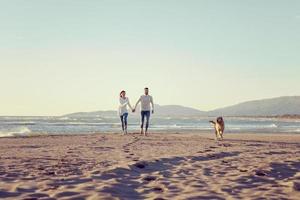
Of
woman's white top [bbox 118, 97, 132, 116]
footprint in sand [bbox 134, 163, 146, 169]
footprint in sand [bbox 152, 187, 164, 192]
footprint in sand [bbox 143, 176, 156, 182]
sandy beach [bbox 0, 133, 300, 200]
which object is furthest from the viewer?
woman's white top [bbox 118, 97, 132, 116]

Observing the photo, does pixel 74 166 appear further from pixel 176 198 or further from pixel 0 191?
pixel 176 198

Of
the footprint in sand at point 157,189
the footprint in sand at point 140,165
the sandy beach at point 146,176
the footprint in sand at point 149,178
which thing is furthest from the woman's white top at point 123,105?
the footprint in sand at point 157,189

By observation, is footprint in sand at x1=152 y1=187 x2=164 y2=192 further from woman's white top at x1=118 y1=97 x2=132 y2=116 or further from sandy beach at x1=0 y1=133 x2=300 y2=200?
woman's white top at x1=118 y1=97 x2=132 y2=116

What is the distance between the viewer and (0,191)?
18.4ft

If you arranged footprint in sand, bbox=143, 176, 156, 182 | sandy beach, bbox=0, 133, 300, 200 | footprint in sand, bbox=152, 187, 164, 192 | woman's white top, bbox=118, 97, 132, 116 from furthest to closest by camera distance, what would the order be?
woman's white top, bbox=118, 97, 132, 116 → footprint in sand, bbox=143, 176, 156, 182 → footprint in sand, bbox=152, 187, 164, 192 → sandy beach, bbox=0, 133, 300, 200

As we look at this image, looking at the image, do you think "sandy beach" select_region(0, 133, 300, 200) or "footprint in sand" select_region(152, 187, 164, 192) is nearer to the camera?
"sandy beach" select_region(0, 133, 300, 200)

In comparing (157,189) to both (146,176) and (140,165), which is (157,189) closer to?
(146,176)

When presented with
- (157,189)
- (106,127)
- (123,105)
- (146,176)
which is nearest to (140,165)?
(146,176)

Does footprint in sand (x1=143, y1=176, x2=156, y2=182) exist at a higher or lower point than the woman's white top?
lower

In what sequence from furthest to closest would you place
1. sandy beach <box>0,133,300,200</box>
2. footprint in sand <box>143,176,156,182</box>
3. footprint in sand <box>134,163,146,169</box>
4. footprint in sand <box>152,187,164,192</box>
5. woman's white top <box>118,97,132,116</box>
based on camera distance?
woman's white top <box>118,97,132,116</box>, footprint in sand <box>134,163,146,169</box>, footprint in sand <box>143,176,156,182</box>, footprint in sand <box>152,187,164,192</box>, sandy beach <box>0,133,300,200</box>

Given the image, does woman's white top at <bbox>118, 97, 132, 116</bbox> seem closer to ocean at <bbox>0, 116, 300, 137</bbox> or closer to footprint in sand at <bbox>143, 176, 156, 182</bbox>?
ocean at <bbox>0, 116, 300, 137</bbox>

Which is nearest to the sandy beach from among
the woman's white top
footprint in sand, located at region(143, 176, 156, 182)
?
footprint in sand, located at region(143, 176, 156, 182)

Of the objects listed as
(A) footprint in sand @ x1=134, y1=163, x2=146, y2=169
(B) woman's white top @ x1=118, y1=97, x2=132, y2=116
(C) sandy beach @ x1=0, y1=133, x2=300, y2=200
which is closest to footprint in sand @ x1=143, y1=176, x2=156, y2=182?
(C) sandy beach @ x1=0, y1=133, x2=300, y2=200

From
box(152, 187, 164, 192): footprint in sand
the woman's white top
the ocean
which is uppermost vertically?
the woman's white top
